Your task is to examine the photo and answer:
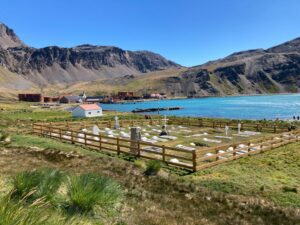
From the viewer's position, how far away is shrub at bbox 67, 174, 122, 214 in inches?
328

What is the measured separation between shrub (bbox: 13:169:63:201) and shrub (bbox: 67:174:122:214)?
1.58 feet

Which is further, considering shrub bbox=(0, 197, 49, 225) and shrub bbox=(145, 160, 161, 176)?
shrub bbox=(145, 160, 161, 176)

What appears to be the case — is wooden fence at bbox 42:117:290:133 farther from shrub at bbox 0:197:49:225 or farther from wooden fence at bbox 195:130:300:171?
shrub at bbox 0:197:49:225

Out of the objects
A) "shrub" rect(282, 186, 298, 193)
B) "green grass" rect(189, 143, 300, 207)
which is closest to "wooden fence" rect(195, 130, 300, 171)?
"green grass" rect(189, 143, 300, 207)

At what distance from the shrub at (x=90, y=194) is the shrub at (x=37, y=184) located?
0.48 metres

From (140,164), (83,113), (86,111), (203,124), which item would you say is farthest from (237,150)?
(86,111)

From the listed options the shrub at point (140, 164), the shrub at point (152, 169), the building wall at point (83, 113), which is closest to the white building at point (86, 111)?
the building wall at point (83, 113)

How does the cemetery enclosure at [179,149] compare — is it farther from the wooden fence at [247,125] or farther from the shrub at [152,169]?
the shrub at [152,169]

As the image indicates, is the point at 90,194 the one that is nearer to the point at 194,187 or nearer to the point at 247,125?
the point at 194,187

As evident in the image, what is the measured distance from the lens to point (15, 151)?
21219mm

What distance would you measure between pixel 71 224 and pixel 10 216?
0.93 metres

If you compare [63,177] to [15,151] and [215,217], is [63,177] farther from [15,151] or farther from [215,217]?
[15,151]

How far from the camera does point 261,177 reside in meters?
14.8

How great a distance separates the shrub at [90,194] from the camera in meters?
8.33
